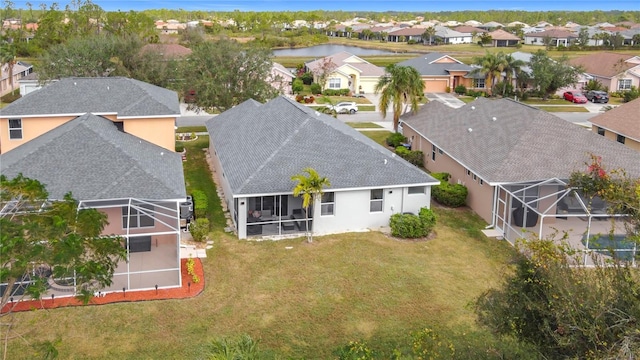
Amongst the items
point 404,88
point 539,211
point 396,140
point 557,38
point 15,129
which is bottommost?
point 539,211

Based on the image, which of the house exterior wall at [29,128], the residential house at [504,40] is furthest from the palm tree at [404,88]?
the residential house at [504,40]

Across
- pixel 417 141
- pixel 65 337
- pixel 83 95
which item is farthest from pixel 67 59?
pixel 65 337


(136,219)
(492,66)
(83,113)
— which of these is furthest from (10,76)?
(492,66)

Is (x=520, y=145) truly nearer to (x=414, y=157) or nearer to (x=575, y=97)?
(x=414, y=157)

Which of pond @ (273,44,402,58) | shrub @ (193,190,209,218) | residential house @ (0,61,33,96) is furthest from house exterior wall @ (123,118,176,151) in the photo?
pond @ (273,44,402,58)

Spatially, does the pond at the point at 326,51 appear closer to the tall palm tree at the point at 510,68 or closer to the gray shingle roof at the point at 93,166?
the tall palm tree at the point at 510,68
